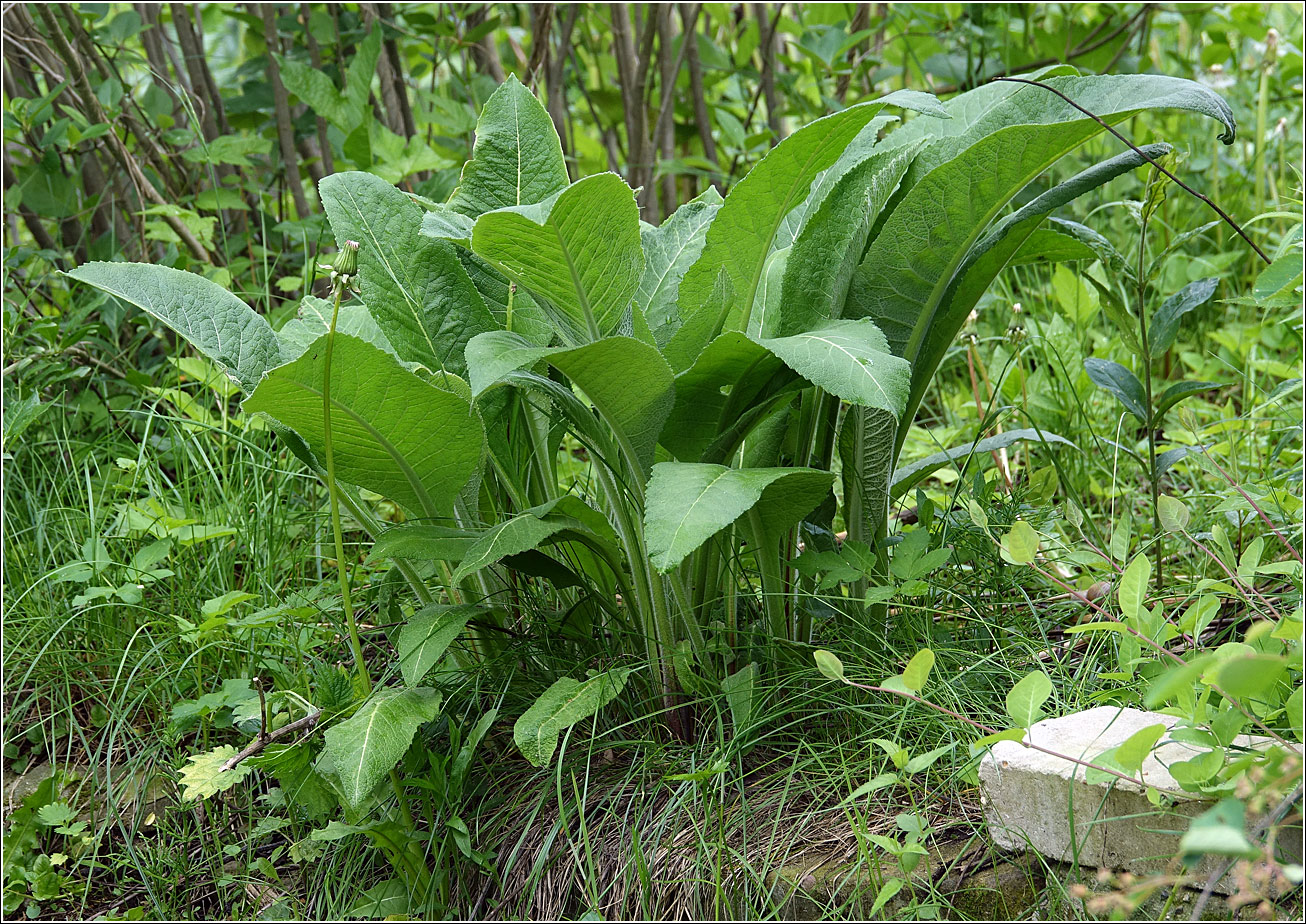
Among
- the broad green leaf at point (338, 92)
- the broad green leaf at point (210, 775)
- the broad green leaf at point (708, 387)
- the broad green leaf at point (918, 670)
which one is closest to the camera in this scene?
the broad green leaf at point (918, 670)

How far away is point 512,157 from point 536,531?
22.3 inches

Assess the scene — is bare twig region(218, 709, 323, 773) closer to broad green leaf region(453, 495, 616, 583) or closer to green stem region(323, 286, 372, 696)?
green stem region(323, 286, 372, 696)

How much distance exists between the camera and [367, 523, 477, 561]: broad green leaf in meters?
1.31

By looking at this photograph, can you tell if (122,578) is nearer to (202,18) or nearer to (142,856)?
(142,856)

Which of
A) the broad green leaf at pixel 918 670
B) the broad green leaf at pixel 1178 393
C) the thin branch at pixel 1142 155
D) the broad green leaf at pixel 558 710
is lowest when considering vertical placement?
the broad green leaf at pixel 558 710

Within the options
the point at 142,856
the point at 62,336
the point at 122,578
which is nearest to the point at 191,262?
the point at 62,336

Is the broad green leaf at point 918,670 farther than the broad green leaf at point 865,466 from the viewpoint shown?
No

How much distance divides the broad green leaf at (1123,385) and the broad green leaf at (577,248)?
0.82 m

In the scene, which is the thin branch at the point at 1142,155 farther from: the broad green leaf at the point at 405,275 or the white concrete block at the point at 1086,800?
the broad green leaf at the point at 405,275

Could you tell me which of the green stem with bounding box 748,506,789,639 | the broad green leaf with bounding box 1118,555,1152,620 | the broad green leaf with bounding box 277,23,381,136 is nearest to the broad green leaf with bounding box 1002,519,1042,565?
the broad green leaf with bounding box 1118,555,1152,620

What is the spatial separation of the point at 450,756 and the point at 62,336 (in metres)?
1.62

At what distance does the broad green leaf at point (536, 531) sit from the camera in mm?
1231

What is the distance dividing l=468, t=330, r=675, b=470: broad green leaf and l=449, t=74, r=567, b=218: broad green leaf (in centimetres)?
29

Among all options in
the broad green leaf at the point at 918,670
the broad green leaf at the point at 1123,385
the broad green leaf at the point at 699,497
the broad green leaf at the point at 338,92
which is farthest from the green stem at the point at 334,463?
the broad green leaf at the point at 338,92
